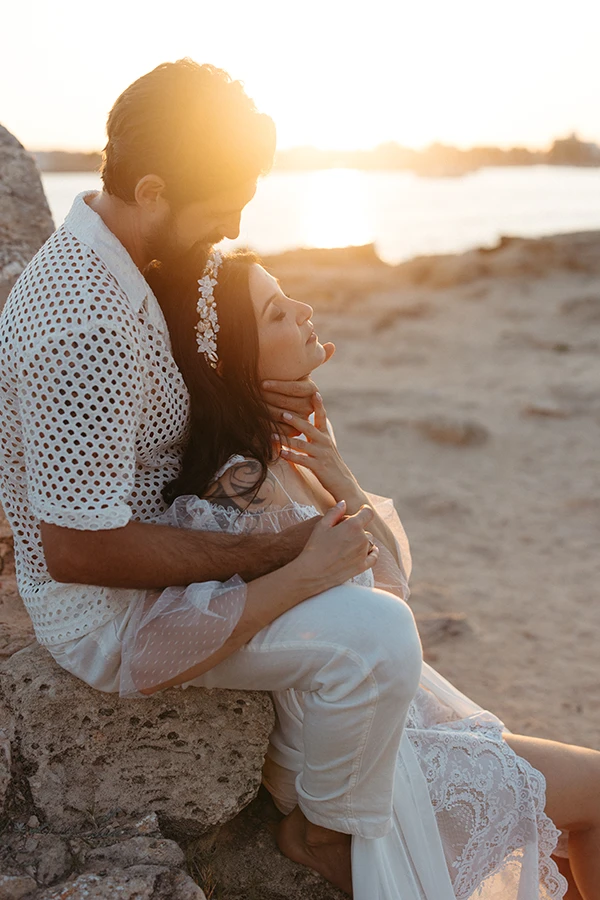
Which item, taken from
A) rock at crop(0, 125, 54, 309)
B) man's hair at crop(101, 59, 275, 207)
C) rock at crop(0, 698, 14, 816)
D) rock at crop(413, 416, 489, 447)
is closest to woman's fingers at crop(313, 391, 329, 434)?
man's hair at crop(101, 59, 275, 207)

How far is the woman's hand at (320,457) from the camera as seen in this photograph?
109 inches

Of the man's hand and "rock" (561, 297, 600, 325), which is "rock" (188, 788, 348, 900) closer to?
the man's hand

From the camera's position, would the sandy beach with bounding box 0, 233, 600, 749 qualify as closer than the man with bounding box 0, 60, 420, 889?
No

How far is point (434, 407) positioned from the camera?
381 inches

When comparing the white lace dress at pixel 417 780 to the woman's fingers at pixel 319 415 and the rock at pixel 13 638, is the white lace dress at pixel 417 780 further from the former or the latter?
the rock at pixel 13 638

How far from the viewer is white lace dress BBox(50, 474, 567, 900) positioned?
7.69 feet

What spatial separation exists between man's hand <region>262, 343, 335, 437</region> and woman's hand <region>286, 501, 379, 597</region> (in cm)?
43

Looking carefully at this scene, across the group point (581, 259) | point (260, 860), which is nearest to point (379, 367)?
point (581, 259)

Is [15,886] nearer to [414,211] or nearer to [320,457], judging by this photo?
[320,457]

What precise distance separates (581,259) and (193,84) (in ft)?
50.5

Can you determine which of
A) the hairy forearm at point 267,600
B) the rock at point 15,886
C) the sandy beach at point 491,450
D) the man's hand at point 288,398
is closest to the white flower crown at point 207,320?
the man's hand at point 288,398

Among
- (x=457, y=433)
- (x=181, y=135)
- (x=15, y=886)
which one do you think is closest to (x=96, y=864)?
(x=15, y=886)

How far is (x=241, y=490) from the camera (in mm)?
2598

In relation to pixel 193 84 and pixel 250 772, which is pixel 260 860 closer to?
pixel 250 772
